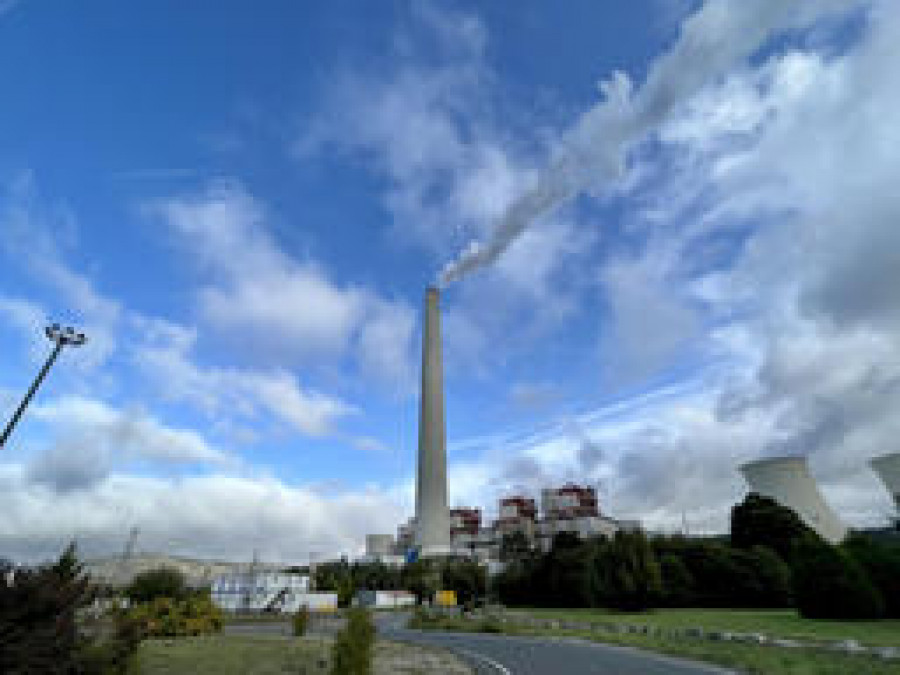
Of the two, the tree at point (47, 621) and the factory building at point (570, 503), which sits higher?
the factory building at point (570, 503)

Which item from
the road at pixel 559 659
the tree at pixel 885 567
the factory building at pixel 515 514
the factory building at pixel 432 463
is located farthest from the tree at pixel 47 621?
the factory building at pixel 515 514

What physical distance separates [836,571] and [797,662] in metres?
16.8

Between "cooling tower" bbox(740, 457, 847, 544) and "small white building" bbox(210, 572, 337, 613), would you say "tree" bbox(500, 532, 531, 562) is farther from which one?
"cooling tower" bbox(740, 457, 847, 544)

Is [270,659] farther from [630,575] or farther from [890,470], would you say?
[890,470]

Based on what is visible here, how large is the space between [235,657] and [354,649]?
7.84 m

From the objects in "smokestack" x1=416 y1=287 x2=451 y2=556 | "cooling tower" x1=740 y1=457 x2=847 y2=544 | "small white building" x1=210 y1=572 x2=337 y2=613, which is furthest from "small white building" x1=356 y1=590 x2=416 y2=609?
"cooling tower" x1=740 y1=457 x2=847 y2=544

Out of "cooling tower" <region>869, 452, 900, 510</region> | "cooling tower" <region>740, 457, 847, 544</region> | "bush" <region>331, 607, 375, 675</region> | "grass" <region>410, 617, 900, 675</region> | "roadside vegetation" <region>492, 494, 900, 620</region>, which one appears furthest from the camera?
"cooling tower" <region>740, 457, 847, 544</region>

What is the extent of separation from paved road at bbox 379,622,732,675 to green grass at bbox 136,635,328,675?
4.95m

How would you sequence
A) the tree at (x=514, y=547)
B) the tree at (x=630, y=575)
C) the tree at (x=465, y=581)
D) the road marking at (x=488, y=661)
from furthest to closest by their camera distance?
the tree at (x=514, y=547) → the tree at (x=465, y=581) → the tree at (x=630, y=575) → the road marking at (x=488, y=661)

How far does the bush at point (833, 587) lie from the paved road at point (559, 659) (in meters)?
14.0

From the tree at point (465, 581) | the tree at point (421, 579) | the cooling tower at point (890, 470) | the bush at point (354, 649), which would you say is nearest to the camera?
the bush at point (354, 649)

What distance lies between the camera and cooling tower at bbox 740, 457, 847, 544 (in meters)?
48.8

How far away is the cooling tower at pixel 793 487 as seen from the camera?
48750mm

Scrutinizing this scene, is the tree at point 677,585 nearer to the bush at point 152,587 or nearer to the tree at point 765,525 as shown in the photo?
the tree at point 765,525
